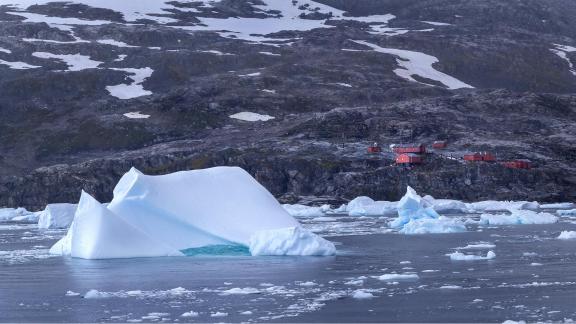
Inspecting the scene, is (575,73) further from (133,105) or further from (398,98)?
(133,105)

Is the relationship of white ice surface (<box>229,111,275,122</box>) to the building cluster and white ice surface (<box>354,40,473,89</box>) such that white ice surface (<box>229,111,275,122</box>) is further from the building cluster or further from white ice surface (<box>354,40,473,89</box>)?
white ice surface (<box>354,40,473,89</box>)

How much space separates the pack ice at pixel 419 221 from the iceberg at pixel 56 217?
2314 centimetres

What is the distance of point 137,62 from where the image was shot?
5443 inches

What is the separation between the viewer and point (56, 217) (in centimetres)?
6012

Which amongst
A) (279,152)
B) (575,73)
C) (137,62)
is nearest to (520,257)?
(279,152)

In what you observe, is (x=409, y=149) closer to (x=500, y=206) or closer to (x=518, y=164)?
(x=518, y=164)

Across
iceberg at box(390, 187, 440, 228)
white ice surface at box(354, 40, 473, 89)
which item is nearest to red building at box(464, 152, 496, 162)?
iceberg at box(390, 187, 440, 228)

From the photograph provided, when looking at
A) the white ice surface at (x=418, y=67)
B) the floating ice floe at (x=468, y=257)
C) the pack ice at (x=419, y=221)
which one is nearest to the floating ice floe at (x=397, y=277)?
the floating ice floe at (x=468, y=257)

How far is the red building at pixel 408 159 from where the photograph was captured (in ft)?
296

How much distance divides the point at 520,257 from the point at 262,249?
955 centimetres

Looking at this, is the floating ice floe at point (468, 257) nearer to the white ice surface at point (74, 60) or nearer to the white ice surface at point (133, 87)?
the white ice surface at point (133, 87)

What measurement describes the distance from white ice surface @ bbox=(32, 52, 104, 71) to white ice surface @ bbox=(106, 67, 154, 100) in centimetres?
657

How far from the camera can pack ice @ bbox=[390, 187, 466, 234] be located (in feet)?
151

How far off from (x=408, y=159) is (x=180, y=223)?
2293 inches
